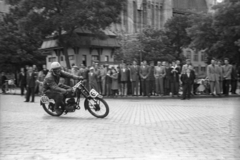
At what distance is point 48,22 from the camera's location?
3278 centimetres

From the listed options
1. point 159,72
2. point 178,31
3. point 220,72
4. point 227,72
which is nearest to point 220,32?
point 227,72

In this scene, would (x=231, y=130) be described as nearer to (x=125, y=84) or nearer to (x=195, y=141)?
(x=195, y=141)

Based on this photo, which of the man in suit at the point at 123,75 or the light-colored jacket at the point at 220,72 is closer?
the light-colored jacket at the point at 220,72

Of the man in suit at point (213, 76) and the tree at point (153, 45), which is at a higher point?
the tree at point (153, 45)

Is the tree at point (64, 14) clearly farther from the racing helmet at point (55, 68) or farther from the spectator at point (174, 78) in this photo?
the racing helmet at point (55, 68)

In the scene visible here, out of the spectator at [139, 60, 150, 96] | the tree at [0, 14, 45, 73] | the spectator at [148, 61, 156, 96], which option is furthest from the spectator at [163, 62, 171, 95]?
the tree at [0, 14, 45, 73]

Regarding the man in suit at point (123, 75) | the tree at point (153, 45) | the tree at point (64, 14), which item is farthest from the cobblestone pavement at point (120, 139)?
the tree at point (153, 45)

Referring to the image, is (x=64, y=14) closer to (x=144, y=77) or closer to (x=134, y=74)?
(x=134, y=74)

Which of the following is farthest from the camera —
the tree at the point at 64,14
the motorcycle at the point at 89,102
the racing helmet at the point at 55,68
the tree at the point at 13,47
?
the tree at the point at 13,47

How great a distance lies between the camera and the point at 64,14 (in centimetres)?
3222

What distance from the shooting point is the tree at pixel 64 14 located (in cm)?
3161

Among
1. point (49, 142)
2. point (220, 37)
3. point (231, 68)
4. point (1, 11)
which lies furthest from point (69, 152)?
point (1, 11)

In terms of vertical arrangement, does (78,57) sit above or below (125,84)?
above

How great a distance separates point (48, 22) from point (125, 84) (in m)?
15.3
